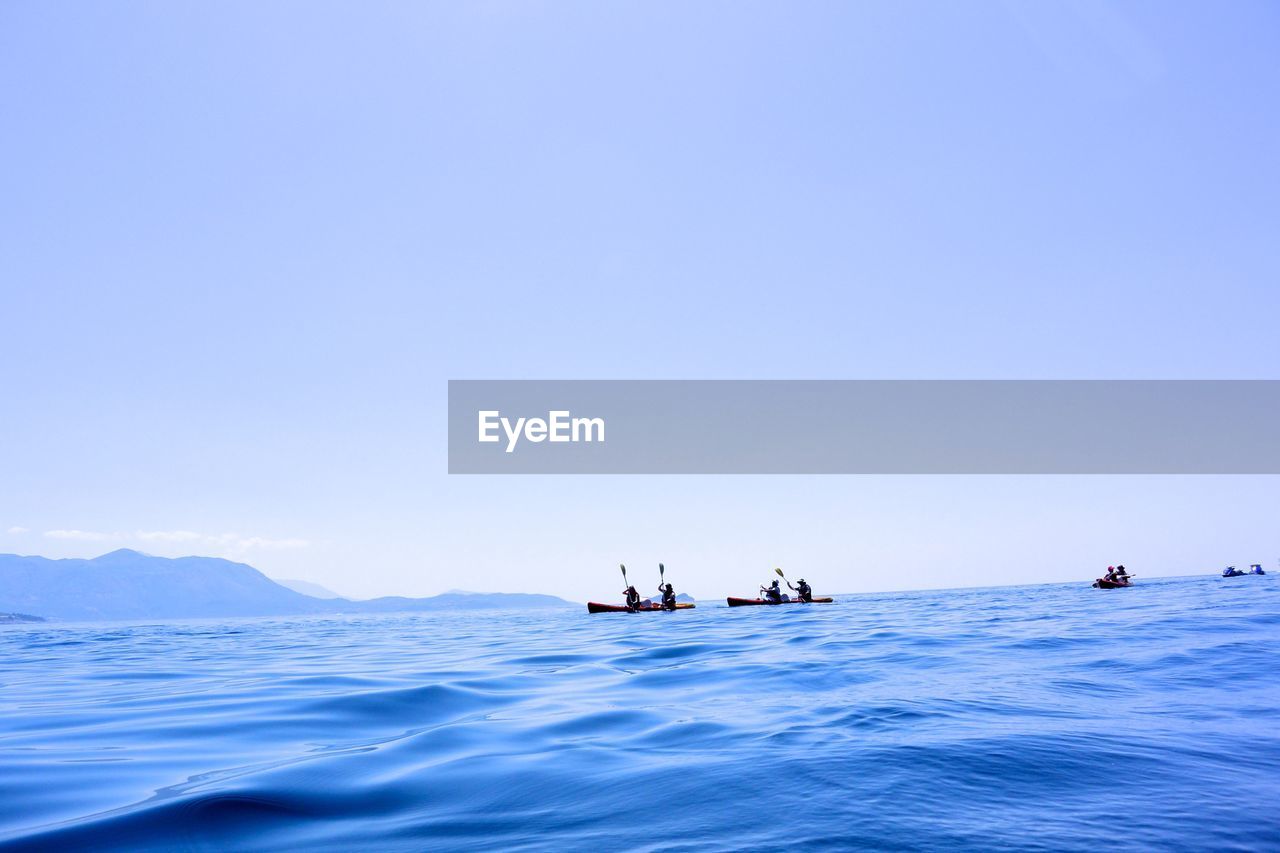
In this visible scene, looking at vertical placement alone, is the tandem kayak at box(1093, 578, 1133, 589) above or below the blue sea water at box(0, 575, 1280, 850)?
below

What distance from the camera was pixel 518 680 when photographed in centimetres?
1373

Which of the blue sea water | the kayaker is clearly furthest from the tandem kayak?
the blue sea water

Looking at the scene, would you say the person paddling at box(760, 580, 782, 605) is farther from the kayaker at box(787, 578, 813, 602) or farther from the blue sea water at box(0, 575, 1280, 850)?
the blue sea water at box(0, 575, 1280, 850)

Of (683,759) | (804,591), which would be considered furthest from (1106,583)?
(683,759)

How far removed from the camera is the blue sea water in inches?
178

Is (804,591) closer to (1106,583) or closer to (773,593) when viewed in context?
(773,593)

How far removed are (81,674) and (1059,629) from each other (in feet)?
91.8

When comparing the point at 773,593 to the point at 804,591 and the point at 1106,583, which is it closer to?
the point at 804,591

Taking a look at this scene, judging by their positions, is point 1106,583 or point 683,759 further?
point 1106,583

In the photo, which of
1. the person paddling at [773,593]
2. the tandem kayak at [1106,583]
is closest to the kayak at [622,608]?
the person paddling at [773,593]

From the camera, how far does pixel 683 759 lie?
654 centimetres

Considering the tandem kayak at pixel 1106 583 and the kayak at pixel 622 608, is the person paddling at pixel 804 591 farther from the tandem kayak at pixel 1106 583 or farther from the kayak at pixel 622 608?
the tandem kayak at pixel 1106 583

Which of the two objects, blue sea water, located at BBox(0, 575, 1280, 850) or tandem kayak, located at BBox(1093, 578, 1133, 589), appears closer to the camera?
blue sea water, located at BBox(0, 575, 1280, 850)

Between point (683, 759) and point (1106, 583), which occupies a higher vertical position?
point (683, 759)
